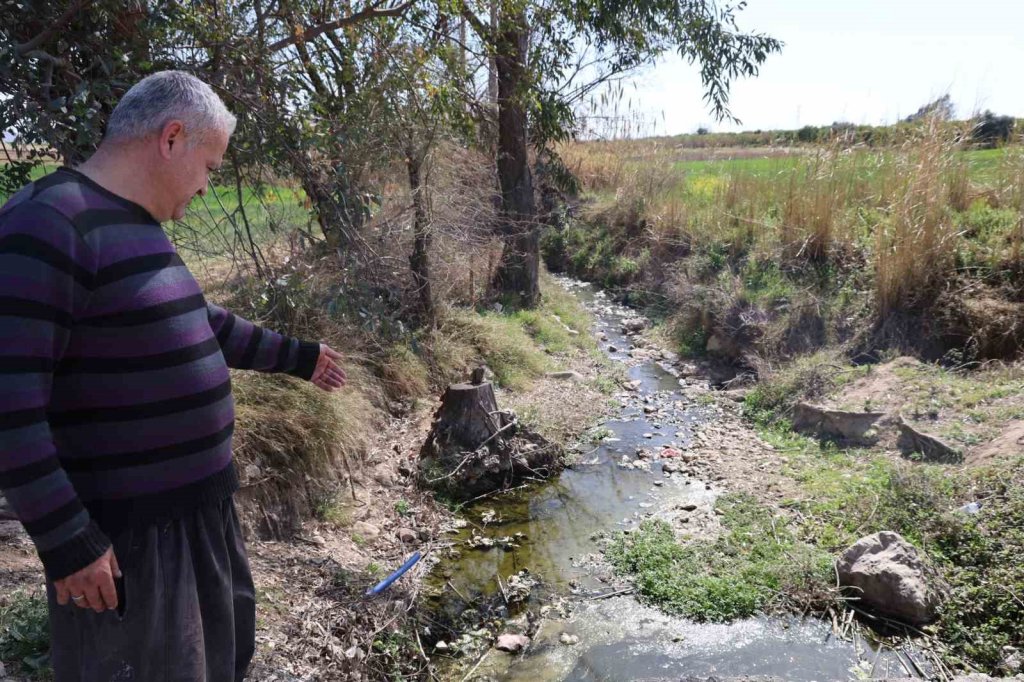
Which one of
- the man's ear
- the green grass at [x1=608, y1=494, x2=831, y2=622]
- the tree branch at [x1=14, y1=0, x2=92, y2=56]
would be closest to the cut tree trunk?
the green grass at [x1=608, y1=494, x2=831, y2=622]

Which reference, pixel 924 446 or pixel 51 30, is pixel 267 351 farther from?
pixel 924 446

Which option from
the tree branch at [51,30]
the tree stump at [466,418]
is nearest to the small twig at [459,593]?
the tree stump at [466,418]

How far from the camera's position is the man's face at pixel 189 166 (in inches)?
69.3

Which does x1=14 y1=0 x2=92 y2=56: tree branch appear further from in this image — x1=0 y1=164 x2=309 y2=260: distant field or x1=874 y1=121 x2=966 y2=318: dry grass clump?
x1=874 y1=121 x2=966 y2=318: dry grass clump

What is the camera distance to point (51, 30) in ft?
10.3

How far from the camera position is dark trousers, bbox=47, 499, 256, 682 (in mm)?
1695

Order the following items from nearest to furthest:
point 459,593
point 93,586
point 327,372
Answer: point 93,586 → point 327,372 → point 459,593

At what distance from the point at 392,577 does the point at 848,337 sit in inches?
223

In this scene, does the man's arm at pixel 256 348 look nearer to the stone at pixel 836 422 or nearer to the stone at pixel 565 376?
the stone at pixel 836 422

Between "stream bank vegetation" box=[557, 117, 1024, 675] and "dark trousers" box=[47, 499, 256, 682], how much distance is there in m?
2.98

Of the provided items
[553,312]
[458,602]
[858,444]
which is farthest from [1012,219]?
[458,602]

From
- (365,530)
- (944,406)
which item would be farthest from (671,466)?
(365,530)

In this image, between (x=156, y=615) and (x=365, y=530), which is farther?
(x=365, y=530)

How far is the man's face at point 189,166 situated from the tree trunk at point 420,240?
5.00 m
